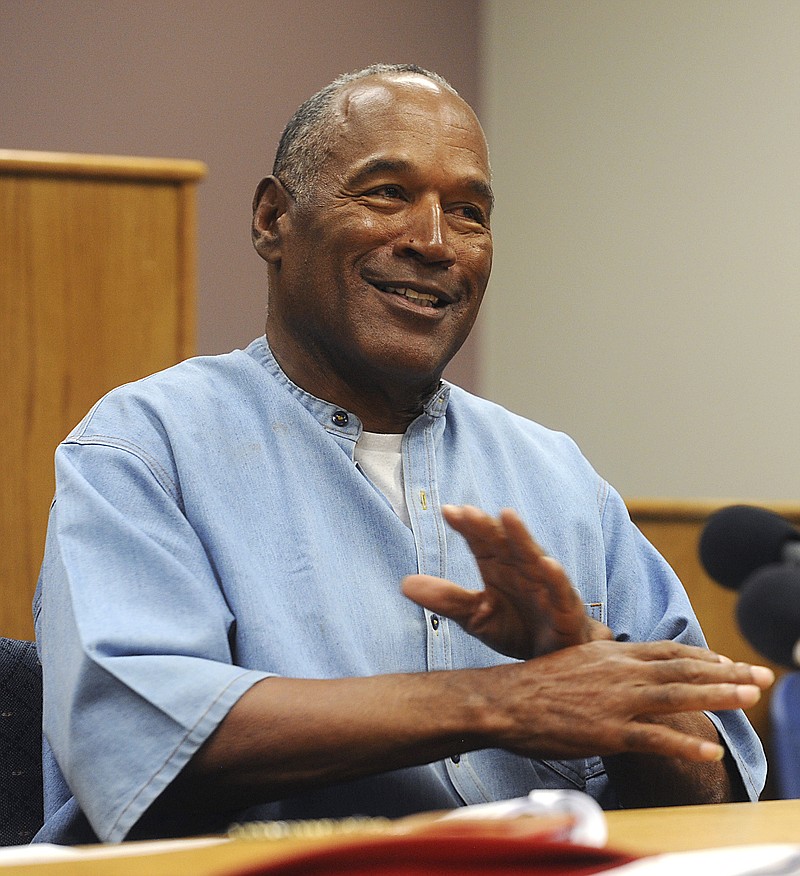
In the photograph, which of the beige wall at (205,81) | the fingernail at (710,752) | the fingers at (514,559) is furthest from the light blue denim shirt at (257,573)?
the beige wall at (205,81)

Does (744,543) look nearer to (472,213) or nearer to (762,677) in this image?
(762,677)

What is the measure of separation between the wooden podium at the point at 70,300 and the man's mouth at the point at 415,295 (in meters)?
0.63

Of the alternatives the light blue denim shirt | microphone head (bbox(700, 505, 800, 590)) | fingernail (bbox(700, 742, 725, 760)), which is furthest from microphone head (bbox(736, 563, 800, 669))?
the light blue denim shirt

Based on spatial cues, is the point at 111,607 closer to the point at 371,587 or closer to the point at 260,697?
the point at 260,697

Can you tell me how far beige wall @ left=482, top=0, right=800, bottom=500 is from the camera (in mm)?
3463

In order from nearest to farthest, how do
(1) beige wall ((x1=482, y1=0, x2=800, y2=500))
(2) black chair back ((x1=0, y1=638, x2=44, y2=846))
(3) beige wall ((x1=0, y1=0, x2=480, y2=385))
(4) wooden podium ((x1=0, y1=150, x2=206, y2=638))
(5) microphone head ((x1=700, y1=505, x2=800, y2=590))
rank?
1. (5) microphone head ((x1=700, y1=505, x2=800, y2=590))
2. (2) black chair back ((x1=0, y1=638, x2=44, y2=846))
3. (4) wooden podium ((x1=0, y1=150, x2=206, y2=638))
4. (3) beige wall ((x1=0, y1=0, x2=480, y2=385))
5. (1) beige wall ((x1=482, y1=0, x2=800, y2=500))

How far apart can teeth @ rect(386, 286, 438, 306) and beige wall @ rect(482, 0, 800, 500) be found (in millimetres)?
2180

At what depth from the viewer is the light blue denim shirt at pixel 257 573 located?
112 cm

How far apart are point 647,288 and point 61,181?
2184mm

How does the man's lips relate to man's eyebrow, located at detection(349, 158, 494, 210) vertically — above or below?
below

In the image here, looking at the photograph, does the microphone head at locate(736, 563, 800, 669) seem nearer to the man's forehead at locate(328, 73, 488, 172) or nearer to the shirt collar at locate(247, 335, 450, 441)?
the shirt collar at locate(247, 335, 450, 441)

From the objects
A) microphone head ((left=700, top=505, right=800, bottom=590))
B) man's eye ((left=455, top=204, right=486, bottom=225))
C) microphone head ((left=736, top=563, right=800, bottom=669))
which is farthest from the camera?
man's eye ((left=455, top=204, right=486, bottom=225))

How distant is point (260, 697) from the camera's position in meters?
1.13

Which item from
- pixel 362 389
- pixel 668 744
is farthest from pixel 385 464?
pixel 668 744
